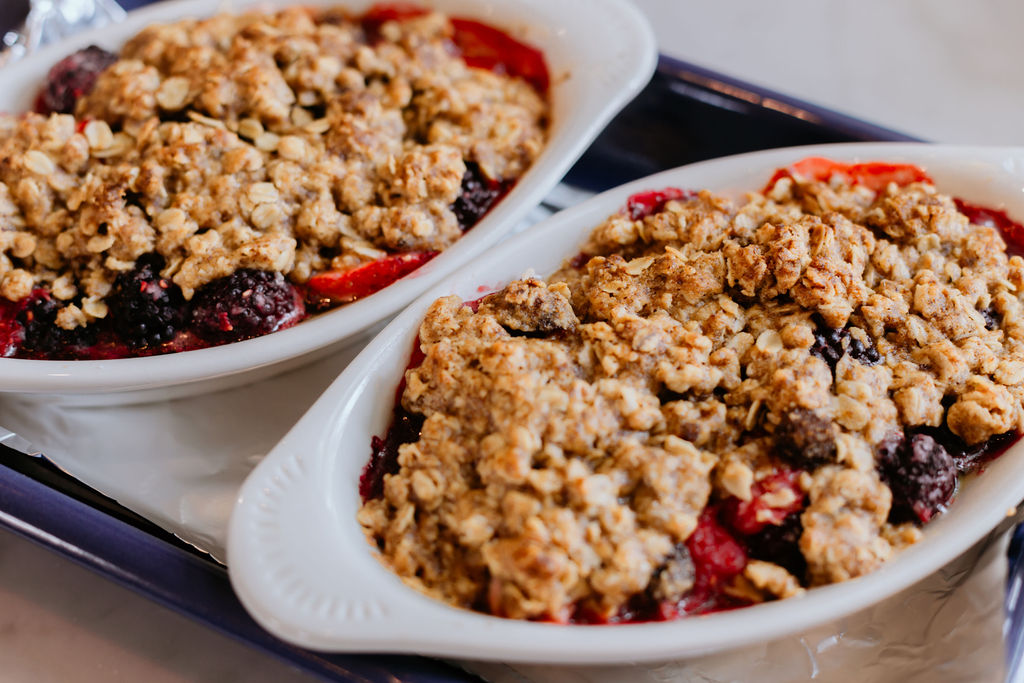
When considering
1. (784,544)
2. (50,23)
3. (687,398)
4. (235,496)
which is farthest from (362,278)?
(50,23)

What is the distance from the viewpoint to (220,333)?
1.77 m

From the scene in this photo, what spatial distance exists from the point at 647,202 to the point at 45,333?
4.22 feet

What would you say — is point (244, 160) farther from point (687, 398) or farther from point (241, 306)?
point (687, 398)

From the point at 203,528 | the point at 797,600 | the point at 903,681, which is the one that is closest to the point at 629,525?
the point at 797,600

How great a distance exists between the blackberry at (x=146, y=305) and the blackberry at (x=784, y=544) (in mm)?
1203

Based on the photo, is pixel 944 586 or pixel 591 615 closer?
pixel 591 615

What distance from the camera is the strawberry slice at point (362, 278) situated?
1819mm

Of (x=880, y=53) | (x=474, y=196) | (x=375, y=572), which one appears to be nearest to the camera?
(x=375, y=572)

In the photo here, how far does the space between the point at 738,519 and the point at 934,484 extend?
337 millimetres

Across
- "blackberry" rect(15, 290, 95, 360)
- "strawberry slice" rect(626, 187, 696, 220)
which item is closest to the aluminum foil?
"blackberry" rect(15, 290, 95, 360)

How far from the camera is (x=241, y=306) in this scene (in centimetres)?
174

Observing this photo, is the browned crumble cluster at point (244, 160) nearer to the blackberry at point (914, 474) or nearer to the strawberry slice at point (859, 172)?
the strawberry slice at point (859, 172)

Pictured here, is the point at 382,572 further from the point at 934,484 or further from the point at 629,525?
the point at 934,484

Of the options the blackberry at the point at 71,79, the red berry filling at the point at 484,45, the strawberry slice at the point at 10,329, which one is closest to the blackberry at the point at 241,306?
the strawberry slice at the point at 10,329
